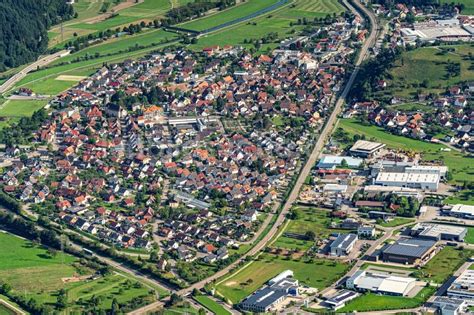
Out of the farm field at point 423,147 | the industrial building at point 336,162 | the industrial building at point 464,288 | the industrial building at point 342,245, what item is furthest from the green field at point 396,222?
the industrial building at point 336,162

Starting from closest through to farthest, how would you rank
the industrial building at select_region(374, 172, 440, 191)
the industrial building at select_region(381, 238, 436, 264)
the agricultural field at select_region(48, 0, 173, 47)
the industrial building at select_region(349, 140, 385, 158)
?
the industrial building at select_region(381, 238, 436, 264)
the industrial building at select_region(374, 172, 440, 191)
the industrial building at select_region(349, 140, 385, 158)
the agricultural field at select_region(48, 0, 173, 47)

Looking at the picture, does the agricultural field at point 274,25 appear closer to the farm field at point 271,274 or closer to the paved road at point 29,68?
the paved road at point 29,68

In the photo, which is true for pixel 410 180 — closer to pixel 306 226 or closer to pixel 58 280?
pixel 306 226

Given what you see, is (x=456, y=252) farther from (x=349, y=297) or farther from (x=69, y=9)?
(x=69, y=9)

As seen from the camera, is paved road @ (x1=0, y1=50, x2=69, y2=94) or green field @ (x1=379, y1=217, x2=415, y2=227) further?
paved road @ (x1=0, y1=50, x2=69, y2=94)

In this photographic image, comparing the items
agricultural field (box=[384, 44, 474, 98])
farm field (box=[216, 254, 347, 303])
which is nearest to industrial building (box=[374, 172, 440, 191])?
farm field (box=[216, 254, 347, 303])

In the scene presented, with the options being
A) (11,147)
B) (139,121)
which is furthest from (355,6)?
(11,147)

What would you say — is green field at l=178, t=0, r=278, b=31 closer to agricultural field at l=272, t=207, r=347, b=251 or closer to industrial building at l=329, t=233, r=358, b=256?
agricultural field at l=272, t=207, r=347, b=251
